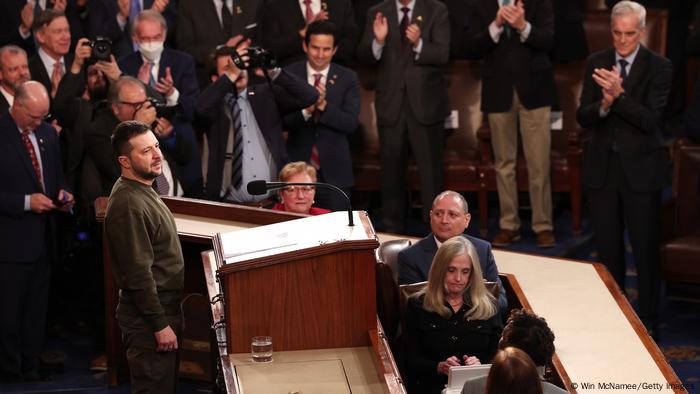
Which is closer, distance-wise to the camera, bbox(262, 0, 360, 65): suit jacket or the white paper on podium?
the white paper on podium

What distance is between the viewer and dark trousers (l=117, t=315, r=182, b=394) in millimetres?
4734

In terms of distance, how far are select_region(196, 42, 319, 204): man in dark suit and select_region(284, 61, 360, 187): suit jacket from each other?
0.31 meters

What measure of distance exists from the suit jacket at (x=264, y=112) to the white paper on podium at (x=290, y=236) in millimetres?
2457

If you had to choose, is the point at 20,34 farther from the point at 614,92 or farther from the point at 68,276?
the point at 614,92

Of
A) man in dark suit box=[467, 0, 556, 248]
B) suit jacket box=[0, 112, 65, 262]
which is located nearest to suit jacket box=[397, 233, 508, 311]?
suit jacket box=[0, 112, 65, 262]

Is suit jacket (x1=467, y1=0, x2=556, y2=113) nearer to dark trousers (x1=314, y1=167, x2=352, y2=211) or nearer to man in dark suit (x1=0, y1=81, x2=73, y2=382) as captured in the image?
dark trousers (x1=314, y1=167, x2=352, y2=211)

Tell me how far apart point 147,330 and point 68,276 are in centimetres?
268

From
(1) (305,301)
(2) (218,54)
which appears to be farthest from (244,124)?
(1) (305,301)

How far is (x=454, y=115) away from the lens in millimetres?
8531

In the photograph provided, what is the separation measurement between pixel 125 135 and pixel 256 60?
7.36 feet

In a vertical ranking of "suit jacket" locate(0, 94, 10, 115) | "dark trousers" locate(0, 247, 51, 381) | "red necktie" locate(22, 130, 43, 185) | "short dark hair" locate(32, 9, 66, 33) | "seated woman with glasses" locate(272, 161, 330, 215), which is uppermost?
"short dark hair" locate(32, 9, 66, 33)

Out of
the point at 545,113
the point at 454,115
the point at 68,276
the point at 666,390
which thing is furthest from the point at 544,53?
the point at 666,390

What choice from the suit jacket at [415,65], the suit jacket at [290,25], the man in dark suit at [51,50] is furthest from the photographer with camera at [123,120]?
the suit jacket at [415,65]

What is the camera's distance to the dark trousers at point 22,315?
627 centimetres
